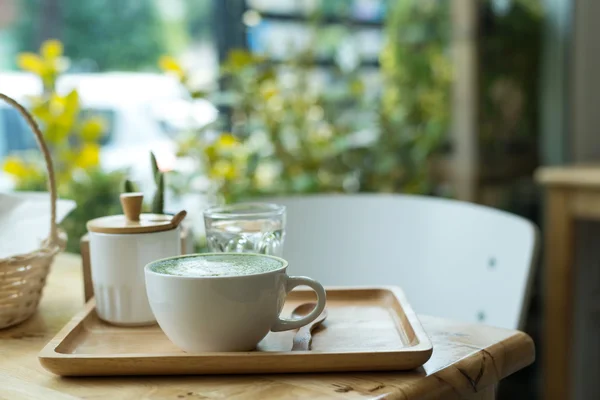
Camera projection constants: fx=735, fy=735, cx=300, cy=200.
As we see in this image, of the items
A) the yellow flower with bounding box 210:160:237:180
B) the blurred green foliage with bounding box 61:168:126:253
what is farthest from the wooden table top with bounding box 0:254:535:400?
the yellow flower with bounding box 210:160:237:180

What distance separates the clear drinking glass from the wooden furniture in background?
1382 millimetres

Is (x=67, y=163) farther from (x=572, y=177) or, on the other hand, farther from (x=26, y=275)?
(x=572, y=177)

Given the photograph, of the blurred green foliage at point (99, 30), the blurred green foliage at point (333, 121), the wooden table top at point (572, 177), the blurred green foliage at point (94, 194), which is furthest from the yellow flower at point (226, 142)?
the wooden table top at point (572, 177)

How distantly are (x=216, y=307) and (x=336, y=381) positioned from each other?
12cm

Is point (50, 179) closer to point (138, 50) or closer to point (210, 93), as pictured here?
point (210, 93)

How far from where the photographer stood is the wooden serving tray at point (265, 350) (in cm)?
63

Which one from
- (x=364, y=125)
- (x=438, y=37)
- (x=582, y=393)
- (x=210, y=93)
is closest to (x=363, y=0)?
(x=438, y=37)

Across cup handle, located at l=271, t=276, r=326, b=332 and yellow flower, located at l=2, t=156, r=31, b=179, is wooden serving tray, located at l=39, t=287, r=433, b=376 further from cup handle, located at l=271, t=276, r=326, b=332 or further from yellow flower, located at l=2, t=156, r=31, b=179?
yellow flower, located at l=2, t=156, r=31, b=179

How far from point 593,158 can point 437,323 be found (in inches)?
72.6

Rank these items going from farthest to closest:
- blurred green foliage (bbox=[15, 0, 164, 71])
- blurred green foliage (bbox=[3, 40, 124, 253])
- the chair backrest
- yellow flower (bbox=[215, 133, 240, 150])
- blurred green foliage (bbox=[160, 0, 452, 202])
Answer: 1. blurred green foliage (bbox=[15, 0, 164, 71])
2. blurred green foliage (bbox=[160, 0, 452, 202])
3. yellow flower (bbox=[215, 133, 240, 150])
4. blurred green foliage (bbox=[3, 40, 124, 253])
5. the chair backrest

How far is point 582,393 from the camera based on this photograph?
2344mm

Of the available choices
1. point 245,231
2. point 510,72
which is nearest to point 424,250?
point 245,231

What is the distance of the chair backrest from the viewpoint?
1.05 meters

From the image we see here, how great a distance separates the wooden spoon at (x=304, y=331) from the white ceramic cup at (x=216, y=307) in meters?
0.04
